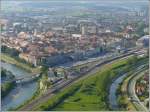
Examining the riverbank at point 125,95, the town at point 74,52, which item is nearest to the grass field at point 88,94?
the town at point 74,52

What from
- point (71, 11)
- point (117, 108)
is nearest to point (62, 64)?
point (71, 11)

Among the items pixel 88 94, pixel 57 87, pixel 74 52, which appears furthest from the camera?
pixel 74 52

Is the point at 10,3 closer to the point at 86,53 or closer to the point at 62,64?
the point at 62,64

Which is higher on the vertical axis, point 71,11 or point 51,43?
point 71,11

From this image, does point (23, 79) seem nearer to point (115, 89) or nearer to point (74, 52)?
point (74, 52)

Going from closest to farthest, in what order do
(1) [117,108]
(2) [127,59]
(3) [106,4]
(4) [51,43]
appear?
1. (1) [117,108]
2. (3) [106,4]
3. (2) [127,59]
4. (4) [51,43]

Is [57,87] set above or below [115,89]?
above

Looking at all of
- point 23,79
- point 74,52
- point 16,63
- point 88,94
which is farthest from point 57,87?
point 16,63

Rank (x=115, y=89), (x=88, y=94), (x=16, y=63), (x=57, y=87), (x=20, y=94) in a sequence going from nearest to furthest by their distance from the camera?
1. (x=57, y=87)
2. (x=88, y=94)
3. (x=115, y=89)
4. (x=20, y=94)
5. (x=16, y=63)

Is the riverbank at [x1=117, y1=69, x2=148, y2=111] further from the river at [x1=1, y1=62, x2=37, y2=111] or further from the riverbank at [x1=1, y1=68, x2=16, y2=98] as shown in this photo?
the riverbank at [x1=1, y1=68, x2=16, y2=98]

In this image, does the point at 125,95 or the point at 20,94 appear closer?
the point at 125,95
